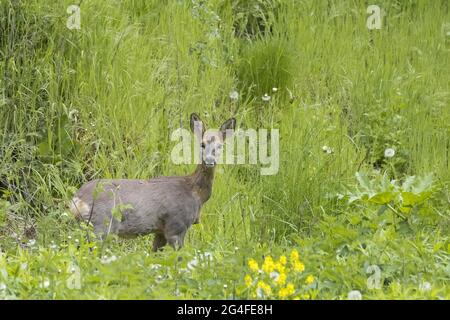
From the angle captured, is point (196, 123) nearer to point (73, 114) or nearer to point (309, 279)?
point (73, 114)

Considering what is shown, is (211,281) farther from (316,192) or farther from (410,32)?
(410,32)

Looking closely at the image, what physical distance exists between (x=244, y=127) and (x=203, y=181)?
1852 millimetres

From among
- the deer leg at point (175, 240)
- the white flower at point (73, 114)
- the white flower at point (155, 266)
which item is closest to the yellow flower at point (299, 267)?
the white flower at point (155, 266)

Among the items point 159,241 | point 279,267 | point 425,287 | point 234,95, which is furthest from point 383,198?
point 234,95

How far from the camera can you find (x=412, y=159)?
9352mm

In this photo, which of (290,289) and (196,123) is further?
(196,123)

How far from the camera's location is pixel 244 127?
31.2ft

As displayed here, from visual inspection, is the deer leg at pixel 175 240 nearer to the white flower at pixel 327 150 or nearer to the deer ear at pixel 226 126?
the deer ear at pixel 226 126

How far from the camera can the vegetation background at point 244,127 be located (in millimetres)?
5738

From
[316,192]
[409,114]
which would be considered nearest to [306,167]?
[316,192]

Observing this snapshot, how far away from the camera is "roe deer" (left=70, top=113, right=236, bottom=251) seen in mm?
7156

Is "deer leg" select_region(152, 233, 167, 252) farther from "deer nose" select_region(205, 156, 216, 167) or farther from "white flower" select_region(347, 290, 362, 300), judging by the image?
"white flower" select_region(347, 290, 362, 300)

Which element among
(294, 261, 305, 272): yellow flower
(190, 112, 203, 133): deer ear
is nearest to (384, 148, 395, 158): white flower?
(190, 112, 203, 133): deer ear

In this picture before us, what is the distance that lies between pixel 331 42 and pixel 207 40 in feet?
4.51
